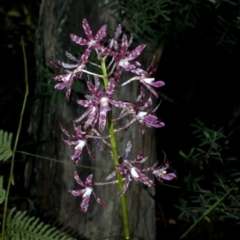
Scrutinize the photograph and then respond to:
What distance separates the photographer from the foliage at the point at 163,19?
98.7 inches

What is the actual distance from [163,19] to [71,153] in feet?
2.14

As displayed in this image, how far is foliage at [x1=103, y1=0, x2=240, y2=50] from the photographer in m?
2.51

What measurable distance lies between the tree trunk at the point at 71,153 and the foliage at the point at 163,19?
73mm

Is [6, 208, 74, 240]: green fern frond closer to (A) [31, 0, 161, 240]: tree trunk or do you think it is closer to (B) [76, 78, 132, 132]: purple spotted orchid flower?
(B) [76, 78, 132, 132]: purple spotted orchid flower

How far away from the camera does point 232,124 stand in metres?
3.91

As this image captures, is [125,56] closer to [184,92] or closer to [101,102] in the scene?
[101,102]

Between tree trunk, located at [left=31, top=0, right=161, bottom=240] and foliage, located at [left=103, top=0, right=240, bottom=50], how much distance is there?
2.9 inches

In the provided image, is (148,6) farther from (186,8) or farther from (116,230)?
(116,230)

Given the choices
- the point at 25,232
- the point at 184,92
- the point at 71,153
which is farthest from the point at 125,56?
the point at 184,92

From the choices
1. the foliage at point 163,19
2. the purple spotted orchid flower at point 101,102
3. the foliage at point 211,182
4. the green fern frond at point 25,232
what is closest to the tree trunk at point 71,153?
the foliage at point 163,19

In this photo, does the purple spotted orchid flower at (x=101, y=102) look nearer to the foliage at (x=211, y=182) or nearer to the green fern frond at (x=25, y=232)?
the green fern frond at (x=25, y=232)

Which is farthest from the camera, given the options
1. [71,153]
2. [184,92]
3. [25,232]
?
[184,92]

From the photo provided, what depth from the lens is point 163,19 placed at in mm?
2664

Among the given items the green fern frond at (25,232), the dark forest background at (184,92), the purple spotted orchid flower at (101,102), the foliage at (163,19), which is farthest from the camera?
the dark forest background at (184,92)
